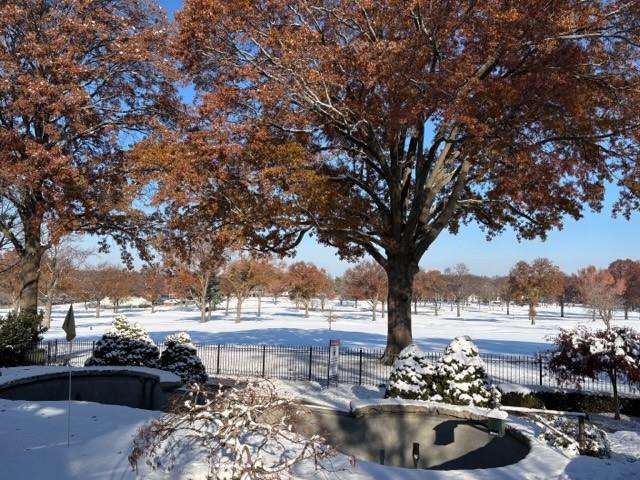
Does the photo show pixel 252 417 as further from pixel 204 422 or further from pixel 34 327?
pixel 34 327

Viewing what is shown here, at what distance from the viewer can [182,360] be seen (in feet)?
52.6

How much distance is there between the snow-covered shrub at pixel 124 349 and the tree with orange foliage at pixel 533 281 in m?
50.7

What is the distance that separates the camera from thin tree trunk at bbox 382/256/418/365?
60.2 feet

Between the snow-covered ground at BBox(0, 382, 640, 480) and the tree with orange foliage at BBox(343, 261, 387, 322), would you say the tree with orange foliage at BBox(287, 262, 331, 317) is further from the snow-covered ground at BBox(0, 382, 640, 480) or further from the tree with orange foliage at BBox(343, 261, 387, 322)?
the snow-covered ground at BBox(0, 382, 640, 480)

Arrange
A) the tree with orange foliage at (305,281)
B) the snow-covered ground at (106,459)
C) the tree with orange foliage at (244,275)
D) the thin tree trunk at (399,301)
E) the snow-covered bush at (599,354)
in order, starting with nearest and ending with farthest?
the snow-covered ground at (106,459) < the snow-covered bush at (599,354) < the thin tree trunk at (399,301) < the tree with orange foliage at (244,275) < the tree with orange foliage at (305,281)

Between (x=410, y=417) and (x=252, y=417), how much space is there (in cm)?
575

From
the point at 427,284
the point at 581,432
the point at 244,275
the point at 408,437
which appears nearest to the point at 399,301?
the point at 408,437

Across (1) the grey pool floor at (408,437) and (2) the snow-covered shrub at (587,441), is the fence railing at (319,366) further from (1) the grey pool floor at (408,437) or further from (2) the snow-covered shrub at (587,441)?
(2) the snow-covered shrub at (587,441)

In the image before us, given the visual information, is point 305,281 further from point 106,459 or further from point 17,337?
point 106,459

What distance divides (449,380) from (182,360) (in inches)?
334

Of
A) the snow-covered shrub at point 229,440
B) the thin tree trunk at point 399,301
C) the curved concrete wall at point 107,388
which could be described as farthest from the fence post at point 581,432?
the thin tree trunk at point 399,301

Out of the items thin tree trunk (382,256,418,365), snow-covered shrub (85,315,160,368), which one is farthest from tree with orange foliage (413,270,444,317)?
snow-covered shrub (85,315,160,368)

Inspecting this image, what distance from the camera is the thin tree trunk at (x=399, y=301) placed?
18.3m

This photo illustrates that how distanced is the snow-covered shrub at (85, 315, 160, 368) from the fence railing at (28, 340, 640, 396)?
10.3 feet
